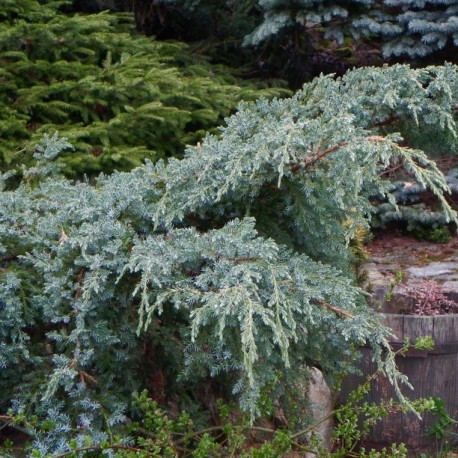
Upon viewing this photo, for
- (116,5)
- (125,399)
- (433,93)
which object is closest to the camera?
(125,399)

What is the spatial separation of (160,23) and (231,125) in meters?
3.52

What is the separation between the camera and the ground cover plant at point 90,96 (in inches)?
156

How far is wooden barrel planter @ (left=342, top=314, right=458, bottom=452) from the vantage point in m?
3.39

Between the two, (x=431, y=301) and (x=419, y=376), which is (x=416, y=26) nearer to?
(x=431, y=301)

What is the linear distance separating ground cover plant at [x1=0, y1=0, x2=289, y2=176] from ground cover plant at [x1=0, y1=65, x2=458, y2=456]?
1.32m

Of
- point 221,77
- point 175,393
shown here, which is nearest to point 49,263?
point 175,393

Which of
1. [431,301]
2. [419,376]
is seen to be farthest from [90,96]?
[419,376]

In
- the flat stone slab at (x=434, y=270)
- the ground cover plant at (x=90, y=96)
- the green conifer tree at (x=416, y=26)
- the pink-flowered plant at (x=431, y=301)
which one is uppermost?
the green conifer tree at (x=416, y=26)

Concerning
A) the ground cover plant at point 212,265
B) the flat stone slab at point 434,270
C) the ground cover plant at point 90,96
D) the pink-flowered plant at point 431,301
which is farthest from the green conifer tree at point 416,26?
the ground cover plant at point 212,265

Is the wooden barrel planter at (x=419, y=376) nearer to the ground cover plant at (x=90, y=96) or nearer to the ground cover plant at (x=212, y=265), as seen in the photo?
the ground cover plant at (x=212, y=265)

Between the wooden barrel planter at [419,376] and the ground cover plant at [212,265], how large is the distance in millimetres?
801

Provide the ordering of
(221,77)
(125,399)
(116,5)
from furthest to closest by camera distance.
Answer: (116,5) < (221,77) < (125,399)

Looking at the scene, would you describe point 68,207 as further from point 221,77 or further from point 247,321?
point 221,77

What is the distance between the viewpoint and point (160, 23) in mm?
5797
